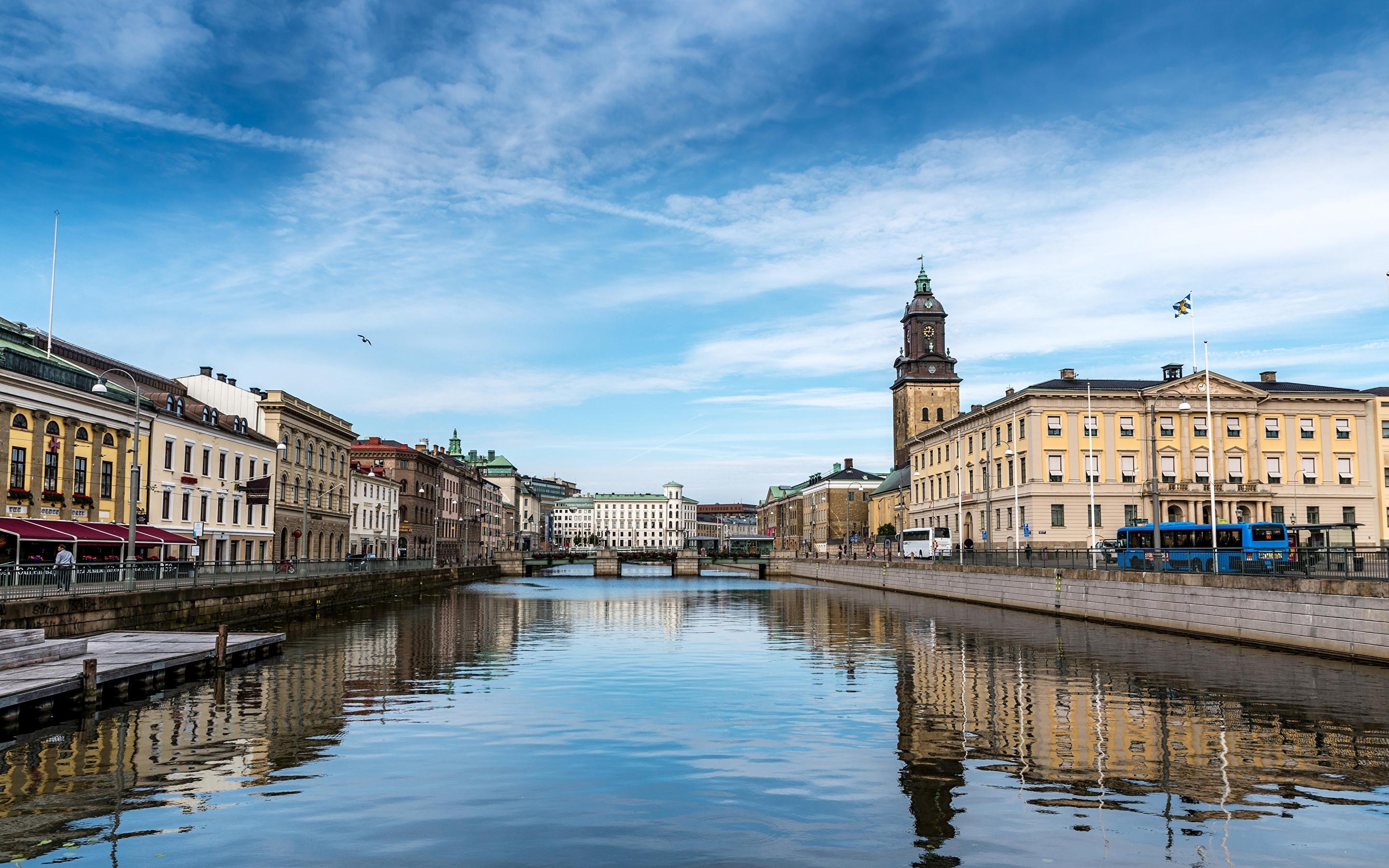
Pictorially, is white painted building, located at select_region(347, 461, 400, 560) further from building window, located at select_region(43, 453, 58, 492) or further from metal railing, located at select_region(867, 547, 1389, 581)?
metal railing, located at select_region(867, 547, 1389, 581)

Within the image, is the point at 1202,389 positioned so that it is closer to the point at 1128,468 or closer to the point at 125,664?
the point at 1128,468

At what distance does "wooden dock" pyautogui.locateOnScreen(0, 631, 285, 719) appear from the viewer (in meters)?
21.0

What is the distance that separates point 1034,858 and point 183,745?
15812 mm

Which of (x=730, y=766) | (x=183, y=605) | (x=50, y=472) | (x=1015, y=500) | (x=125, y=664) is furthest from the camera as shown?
(x=1015, y=500)

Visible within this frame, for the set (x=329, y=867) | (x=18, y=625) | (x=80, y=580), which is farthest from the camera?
(x=80, y=580)

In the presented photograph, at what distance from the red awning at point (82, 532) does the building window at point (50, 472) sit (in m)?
1.76

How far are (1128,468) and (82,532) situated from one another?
7919cm

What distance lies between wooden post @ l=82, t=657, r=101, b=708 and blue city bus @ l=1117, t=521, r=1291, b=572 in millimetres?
40172

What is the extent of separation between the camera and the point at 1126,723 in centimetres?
2152

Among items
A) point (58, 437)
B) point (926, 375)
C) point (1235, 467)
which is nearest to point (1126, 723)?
point (58, 437)

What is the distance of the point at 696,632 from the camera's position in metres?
48.8

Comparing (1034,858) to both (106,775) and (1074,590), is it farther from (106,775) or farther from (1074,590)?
(1074,590)

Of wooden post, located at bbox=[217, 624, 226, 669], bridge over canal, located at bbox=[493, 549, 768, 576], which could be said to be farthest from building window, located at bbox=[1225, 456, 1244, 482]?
wooden post, located at bbox=[217, 624, 226, 669]

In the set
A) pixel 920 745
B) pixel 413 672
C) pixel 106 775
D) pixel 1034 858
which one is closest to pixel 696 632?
pixel 413 672
